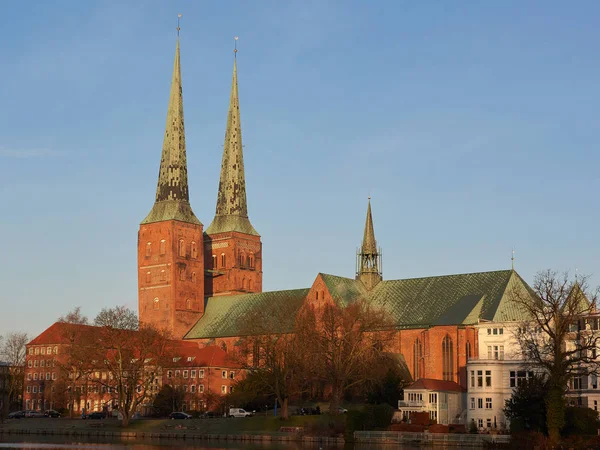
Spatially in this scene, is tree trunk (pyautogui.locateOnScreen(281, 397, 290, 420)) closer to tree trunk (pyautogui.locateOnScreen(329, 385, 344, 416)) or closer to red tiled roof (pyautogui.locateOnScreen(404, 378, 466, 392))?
tree trunk (pyautogui.locateOnScreen(329, 385, 344, 416))

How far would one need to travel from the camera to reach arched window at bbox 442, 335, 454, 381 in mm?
111119

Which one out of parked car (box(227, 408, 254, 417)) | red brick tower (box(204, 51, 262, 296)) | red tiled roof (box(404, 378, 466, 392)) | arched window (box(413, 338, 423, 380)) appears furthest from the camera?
red brick tower (box(204, 51, 262, 296))

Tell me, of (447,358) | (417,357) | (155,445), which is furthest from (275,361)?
(417,357)

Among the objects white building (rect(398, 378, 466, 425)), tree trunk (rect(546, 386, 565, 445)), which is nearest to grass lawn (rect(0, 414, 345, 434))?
white building (rect(398, 378, 466, 425))

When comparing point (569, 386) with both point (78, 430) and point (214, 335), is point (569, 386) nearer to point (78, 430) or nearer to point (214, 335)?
point (78, 430)

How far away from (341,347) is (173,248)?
4956cm

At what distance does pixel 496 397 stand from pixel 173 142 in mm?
66936

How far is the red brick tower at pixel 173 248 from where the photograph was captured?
141875 millimetres

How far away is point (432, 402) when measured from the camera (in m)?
98.3

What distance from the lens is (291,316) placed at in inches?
4596

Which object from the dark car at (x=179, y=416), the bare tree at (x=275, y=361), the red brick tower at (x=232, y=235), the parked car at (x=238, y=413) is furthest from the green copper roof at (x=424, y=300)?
the dark car at (x=179, y=416)

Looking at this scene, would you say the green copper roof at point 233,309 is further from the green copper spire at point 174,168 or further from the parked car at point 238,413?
the parked car at point 238,413

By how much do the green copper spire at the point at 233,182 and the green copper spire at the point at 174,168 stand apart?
10082 mm

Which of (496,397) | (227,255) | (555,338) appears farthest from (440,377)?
(227,255)
